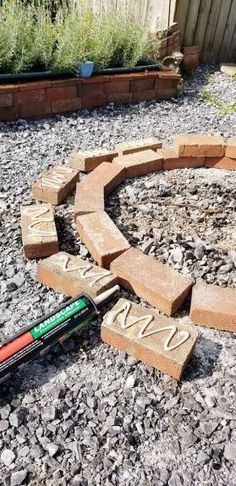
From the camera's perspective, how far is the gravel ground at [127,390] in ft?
5.78

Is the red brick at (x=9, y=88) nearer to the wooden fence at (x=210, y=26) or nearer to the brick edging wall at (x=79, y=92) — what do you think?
the brick edging wall at (x=79, y=92)

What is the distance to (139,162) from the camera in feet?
11.4

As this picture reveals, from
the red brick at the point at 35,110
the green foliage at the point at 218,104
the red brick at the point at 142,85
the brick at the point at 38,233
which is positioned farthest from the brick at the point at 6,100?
the green foliage at the point at 218,104

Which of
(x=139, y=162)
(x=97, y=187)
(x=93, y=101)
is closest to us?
(x=97, y=187)

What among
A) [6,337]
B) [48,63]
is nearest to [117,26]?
[48,63]

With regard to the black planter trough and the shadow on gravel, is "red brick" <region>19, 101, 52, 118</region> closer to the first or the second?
the black planter trough

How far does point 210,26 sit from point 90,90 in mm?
2187

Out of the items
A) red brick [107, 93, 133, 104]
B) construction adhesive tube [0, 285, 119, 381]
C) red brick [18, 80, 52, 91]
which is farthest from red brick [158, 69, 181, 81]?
construction adhesive tube [0, 285, 119, 381]

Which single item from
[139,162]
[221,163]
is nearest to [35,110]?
[139,162]

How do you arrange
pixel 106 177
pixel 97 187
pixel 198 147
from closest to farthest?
1. pixel 97 187
2. pixel 106 177
3. pixel 198 147

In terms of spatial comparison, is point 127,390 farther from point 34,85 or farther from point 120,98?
point 120,98

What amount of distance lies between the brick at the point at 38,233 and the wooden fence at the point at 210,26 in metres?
3.70

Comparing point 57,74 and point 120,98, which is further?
point 120,98

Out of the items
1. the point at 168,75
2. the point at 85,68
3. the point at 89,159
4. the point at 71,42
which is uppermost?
the point at 71,42
